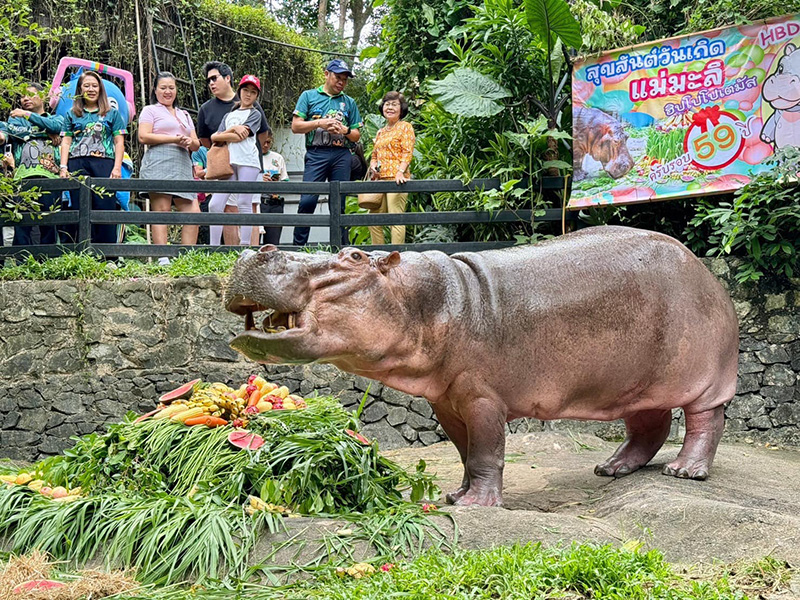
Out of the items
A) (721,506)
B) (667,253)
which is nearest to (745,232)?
(667,253)

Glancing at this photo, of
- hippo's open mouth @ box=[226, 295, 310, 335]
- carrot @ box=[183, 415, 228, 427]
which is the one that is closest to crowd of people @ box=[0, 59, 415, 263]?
carrot @ box=[183, 415, 228, 427]

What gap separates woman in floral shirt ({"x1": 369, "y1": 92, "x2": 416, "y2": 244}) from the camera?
30.2 ft

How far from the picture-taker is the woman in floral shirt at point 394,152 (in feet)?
30.2

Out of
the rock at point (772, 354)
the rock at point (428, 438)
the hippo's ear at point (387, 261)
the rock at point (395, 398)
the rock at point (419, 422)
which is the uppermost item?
the hippo's ear at point (387, 261)

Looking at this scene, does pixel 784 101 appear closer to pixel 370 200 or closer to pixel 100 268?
pixel 370 200

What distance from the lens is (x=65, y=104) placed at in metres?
9.36

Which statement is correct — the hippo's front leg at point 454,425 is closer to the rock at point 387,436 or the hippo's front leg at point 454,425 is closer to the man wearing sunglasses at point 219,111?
the rock at point 387,436

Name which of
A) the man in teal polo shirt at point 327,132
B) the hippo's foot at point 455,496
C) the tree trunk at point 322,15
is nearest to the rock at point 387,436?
the man in teal polo shirt at point 327,132

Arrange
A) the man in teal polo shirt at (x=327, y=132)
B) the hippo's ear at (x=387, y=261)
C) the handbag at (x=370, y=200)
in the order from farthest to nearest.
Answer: the handbag at (x=370, y=200) < the man in teal polo shirt at (x=327, y=132) < the hippo's ear at (x=387, y=261)

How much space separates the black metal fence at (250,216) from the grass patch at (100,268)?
13cm

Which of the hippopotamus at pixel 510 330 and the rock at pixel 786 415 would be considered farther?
the rock at pixel 786 415

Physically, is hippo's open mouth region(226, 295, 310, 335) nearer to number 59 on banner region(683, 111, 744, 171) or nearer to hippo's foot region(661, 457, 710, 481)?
hippo's foot region(661, 457, 710, 481)

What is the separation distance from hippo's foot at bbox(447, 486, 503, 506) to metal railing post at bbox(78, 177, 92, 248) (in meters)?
5.10

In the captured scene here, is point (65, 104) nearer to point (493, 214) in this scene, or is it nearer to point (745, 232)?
point (493, 214)
